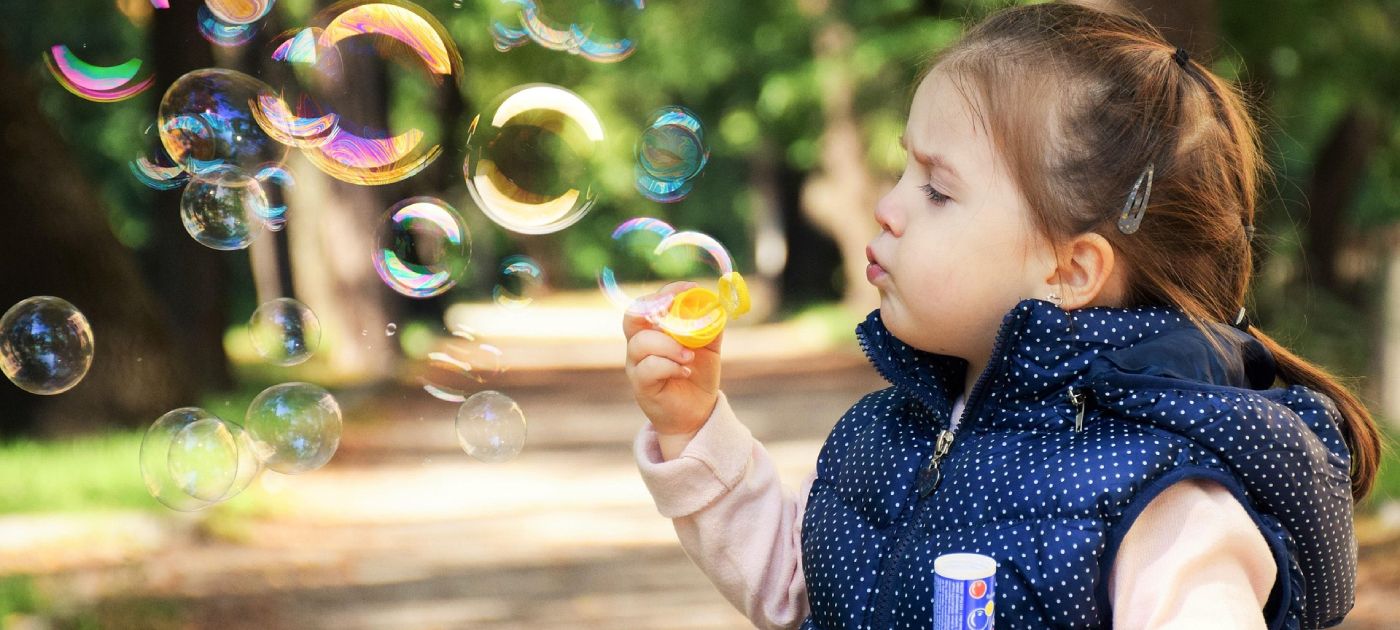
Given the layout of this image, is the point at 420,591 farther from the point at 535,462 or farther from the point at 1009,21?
the point at 1009,21

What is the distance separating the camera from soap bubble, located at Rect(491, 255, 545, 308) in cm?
311

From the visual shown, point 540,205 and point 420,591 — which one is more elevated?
point 540,205

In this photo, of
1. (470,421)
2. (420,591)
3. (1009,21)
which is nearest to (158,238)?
(420,591)

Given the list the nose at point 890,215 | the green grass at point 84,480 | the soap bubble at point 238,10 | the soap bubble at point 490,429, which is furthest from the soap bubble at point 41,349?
the green grass at point 84,480

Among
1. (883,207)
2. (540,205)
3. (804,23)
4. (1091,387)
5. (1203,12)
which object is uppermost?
(804,23)

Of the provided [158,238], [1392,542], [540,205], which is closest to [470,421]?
[540,205]

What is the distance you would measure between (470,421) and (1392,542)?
187 inches

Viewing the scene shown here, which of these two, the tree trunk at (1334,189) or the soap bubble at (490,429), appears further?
the tree trunk at (1334,189)

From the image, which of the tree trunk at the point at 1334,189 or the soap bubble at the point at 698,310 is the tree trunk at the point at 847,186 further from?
the soap bubble at the point at 698,310

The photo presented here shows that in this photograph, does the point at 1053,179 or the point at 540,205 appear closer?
the point at 1053,179

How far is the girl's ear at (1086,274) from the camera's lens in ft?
5.93

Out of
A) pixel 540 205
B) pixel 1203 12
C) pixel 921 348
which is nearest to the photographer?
pixel 921 348

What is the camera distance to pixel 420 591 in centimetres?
621

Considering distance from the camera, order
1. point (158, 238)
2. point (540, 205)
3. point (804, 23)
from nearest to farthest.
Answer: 1. point (540, 205)
2. point (158, 238)
3. point (804, 23)
